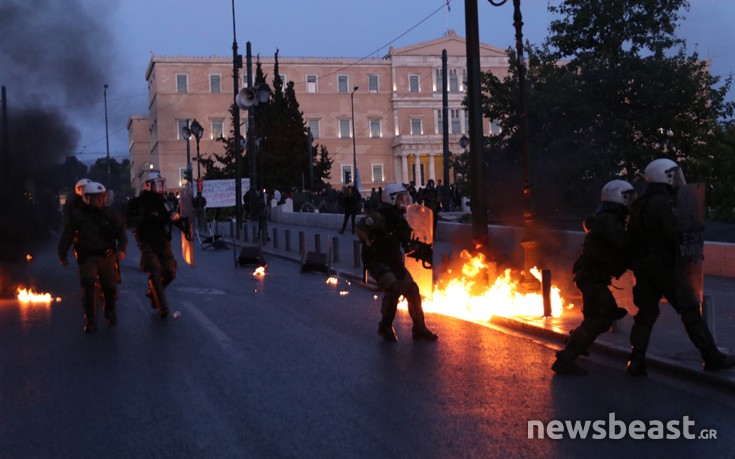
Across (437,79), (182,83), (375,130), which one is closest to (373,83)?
(375,130)

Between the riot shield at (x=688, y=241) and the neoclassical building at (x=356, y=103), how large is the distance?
77670 mm

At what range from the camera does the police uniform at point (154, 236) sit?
1168 cm

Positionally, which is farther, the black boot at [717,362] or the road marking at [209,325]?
the road marking at [209,325]

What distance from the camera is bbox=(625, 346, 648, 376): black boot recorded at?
7.66m

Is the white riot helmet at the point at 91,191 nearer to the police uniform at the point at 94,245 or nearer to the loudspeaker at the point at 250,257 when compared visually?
the police uniform at the point at 94,245

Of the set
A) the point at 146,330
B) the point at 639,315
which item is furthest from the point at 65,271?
the point at 639,315

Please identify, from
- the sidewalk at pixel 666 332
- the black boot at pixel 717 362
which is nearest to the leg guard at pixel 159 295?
the sidewalk at pixel 666 332

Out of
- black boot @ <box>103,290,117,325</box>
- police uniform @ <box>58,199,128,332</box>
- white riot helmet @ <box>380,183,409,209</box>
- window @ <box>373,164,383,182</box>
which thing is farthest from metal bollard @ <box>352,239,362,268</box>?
window @ <box>373,164,383,182</box>

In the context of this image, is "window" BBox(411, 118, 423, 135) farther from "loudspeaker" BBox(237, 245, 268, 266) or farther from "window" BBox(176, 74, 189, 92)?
"loudspeaker" BBox(237, 245, 268, 266)

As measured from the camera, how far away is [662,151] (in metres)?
26.4

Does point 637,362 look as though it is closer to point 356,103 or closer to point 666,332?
point 666,332

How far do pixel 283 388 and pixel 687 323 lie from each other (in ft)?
10.8

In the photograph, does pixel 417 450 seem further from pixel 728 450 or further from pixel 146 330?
pixel 146 330

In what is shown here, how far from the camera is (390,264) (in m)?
9.79
